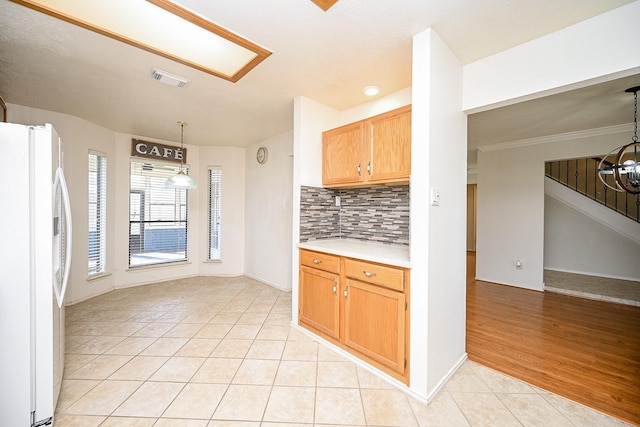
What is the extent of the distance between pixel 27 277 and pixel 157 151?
142 inches

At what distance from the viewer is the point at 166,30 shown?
6.13 ft

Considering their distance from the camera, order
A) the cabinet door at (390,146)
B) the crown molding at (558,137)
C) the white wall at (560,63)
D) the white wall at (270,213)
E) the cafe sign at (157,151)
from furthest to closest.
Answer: the cafe sign at (157,151) < the white wall at (270,213) < the crown molding at (558,137) < the cabinet door at (390,146) < the white wall at (560,63)

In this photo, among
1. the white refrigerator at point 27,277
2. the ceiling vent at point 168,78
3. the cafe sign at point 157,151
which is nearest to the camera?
the white refrigerator at point 27,277

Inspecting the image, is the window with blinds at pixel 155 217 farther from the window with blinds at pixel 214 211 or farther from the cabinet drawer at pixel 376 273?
the cabinet drawer at pixel 376 273

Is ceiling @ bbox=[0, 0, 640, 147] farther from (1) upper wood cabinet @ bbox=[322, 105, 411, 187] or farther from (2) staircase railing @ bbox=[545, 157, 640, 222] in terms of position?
(2) staircase railing @ bbox=[545, 157, 640, 222]

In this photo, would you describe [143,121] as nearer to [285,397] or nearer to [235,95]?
[235,95]

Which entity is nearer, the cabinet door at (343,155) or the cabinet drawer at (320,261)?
the cabinet drawer at (320,261)

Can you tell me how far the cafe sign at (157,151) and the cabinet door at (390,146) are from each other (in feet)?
12.4

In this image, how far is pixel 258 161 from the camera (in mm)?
4648

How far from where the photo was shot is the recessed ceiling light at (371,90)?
2513 mm

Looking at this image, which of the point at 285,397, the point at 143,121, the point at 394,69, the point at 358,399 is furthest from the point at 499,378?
the point at 143,121

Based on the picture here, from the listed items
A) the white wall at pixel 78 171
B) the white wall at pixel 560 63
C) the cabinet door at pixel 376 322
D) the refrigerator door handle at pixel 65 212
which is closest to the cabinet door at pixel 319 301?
the cabinet door at pixel 376 322

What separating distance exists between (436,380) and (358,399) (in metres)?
0.57

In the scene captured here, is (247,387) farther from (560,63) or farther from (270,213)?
(560,63)
